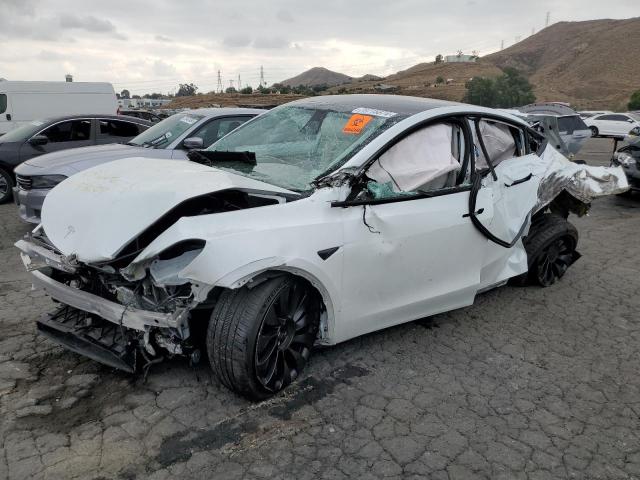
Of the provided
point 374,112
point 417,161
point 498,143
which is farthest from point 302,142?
point 498,143

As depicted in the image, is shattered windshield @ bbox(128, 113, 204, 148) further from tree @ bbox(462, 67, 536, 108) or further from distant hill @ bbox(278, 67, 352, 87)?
distant hill @ bbox(278, 67, 352, 87)

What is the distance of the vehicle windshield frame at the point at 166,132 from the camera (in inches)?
273

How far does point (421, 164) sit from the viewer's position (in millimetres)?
3682

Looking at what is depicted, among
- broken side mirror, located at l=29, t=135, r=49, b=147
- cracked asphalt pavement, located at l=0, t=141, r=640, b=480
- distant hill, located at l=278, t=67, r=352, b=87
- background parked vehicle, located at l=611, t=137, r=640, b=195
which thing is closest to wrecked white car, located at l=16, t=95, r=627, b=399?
cracked asphalt pavement, located at l=0, t=141, r=640, b=480

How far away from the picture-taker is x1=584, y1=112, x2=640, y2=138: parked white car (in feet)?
92.1

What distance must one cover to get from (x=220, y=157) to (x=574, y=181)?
3376mm

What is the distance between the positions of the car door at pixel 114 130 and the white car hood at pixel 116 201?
603cm

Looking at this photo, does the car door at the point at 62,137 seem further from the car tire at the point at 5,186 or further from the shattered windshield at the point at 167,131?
the shattered windshield at the point at 167,131

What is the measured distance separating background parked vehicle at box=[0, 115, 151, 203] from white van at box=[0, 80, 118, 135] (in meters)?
5.91

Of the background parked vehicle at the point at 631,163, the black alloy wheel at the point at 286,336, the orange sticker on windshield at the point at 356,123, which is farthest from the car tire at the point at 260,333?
the background parked vehicle at the point at 631,163

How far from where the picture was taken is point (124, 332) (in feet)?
10.1

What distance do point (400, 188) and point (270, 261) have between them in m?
1.21

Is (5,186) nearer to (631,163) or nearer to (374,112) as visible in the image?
(374,112)

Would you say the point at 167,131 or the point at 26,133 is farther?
the point at 26,133
